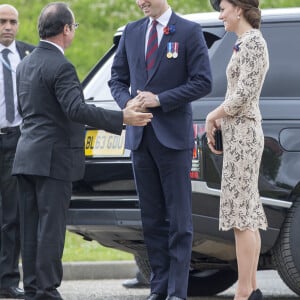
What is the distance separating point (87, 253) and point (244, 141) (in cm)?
477

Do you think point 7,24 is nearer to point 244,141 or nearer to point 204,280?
point 204,280

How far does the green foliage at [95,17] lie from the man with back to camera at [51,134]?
12.6m

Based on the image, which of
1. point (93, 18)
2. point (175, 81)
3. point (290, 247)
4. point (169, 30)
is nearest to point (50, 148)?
point (175, 81)

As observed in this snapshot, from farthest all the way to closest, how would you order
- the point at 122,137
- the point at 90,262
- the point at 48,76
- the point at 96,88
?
1. the point at 90,262
2. the point at 96,88
3. the point at 122,137
4. the point at 48,76

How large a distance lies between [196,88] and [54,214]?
3.64 feet

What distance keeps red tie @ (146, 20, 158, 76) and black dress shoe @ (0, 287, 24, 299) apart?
7.82 ft

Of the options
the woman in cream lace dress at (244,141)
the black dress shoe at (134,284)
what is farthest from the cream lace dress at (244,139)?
the black dress shoe at (134,284)

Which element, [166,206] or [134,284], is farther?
[134,284]

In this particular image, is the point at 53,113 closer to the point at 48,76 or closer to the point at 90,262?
the point at 48,76

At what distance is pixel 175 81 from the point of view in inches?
309

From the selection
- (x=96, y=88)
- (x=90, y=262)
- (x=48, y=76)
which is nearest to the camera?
(x=48, y=76)

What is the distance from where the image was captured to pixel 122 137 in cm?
841

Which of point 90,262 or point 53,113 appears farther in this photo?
point 90,262

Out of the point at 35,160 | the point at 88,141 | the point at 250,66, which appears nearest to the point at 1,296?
the point at 88,141
